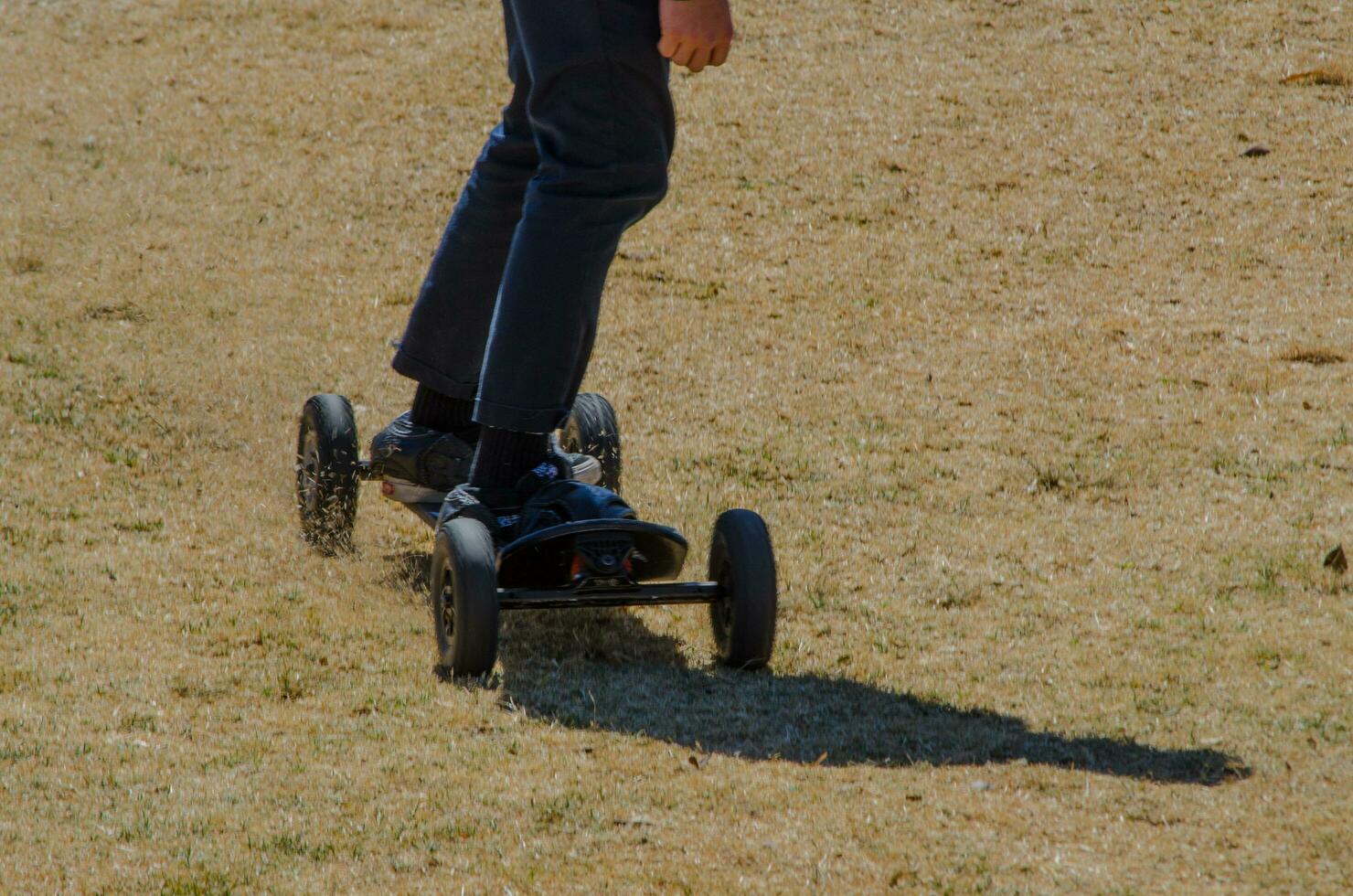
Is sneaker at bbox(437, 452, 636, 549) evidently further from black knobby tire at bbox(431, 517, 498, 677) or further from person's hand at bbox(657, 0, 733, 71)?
person's hand at bbox(657, 0, 733, 71)

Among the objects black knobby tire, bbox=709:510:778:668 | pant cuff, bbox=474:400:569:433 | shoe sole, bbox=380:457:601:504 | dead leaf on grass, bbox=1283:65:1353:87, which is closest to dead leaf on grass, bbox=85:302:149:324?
shoe sole, bbox=380:457:601:504

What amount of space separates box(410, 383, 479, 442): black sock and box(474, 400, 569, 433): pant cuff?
0.60 m

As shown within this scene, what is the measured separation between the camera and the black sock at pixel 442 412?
12.0 ft

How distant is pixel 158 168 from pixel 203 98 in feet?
2.76

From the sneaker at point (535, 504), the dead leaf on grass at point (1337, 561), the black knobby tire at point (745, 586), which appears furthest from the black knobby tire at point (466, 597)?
the dead leaf on grass at point (1337, 561)

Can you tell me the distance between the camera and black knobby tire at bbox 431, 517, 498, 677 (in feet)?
9.32

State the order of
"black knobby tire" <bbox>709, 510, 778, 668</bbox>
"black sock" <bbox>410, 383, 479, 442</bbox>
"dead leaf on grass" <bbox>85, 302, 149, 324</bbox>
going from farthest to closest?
"dead leaf on grass" <bbox>85, 302, 149, 324</bbox>, "black sock" <bbox>410, 383, 479, 442</bbox>, "black knobby tire" <bbox>709, 510, 778, 668</bbox>

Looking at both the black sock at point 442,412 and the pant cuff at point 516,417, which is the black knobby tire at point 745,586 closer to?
the pant cuff at point 516,417

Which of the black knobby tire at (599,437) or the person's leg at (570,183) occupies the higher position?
the person's leg at (570,183)

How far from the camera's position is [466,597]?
284 cm

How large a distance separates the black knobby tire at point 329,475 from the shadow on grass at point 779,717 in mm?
720

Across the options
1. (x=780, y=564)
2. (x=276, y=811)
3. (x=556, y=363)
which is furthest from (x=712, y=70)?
(x=276, y=811)

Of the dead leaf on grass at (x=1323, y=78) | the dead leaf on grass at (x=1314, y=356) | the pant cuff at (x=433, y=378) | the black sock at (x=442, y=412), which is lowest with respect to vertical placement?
the black sock at (x=442, y=412)

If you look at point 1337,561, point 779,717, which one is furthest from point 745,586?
point 1337,561
